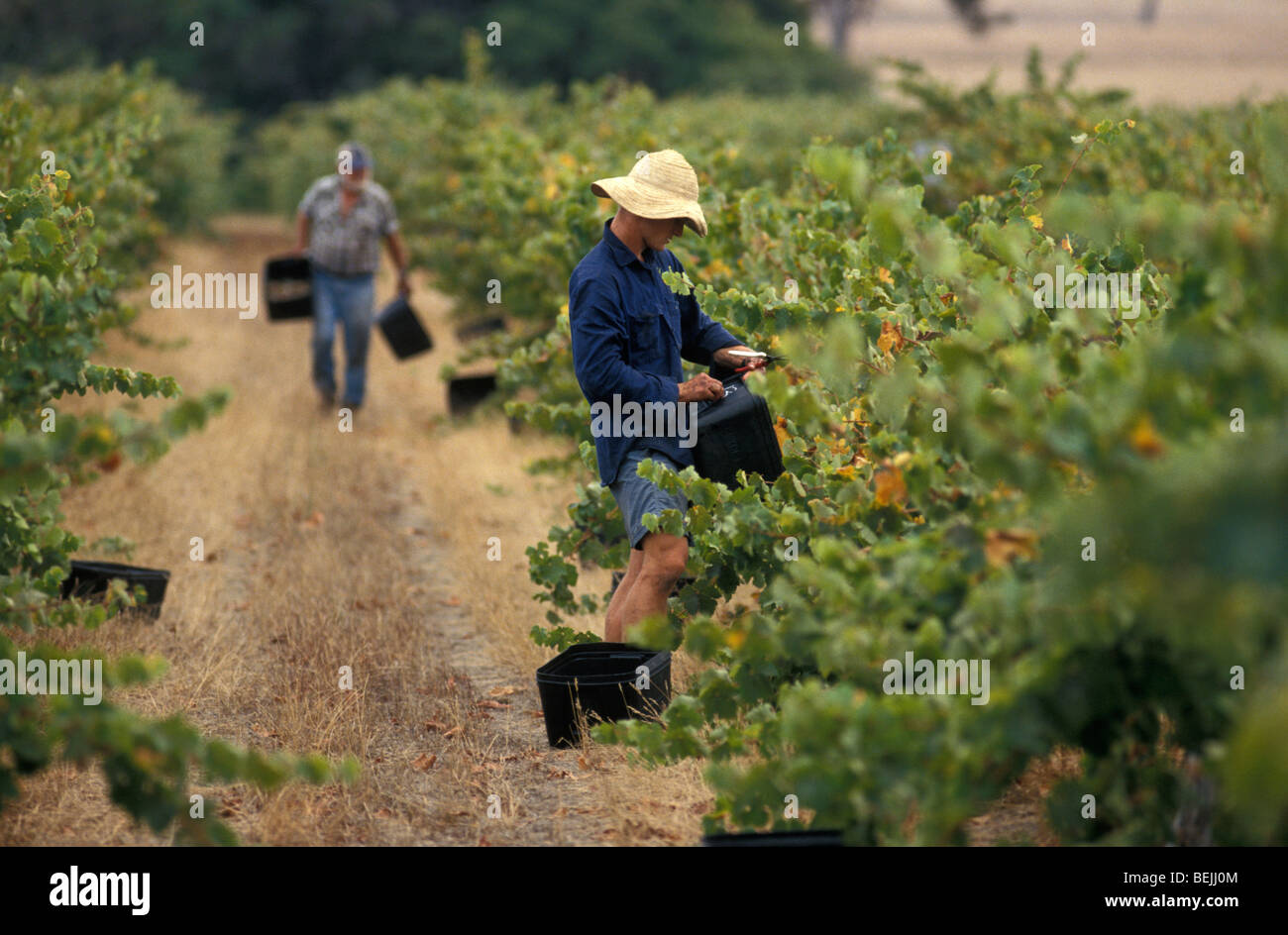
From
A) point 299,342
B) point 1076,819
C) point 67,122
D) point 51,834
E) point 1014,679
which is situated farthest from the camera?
point 299,342

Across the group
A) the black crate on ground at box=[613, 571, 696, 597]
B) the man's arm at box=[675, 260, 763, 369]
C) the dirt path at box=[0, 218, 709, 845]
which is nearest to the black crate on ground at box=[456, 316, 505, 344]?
the dirt path at box=[0, 218, 709, 845]

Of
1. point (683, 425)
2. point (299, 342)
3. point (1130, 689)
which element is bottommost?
point (1130, 689)

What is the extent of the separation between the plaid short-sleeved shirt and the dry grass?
1.29 metres

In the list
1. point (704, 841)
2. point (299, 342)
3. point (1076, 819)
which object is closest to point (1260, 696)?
point (1076, 819)

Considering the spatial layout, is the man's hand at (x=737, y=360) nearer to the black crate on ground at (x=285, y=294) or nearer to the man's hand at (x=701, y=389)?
the man's hand at (x=701, y=389)

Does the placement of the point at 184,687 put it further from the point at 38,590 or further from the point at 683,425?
the point at 683,425

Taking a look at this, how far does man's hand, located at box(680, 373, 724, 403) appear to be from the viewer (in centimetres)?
450

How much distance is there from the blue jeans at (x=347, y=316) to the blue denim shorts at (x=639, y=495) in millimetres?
6057

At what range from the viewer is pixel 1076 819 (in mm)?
3086

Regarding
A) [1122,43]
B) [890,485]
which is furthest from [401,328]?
[1122,43]

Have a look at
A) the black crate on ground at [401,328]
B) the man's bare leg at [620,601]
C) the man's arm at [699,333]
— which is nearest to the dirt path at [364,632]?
the man's bare leg at [620,601]

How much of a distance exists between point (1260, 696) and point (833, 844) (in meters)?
1.44

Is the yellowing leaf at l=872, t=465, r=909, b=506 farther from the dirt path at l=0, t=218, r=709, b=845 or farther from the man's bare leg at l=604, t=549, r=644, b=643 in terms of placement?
the man's bare leg at l=604, t=549, r=644, b=643

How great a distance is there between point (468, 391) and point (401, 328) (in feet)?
2.33
